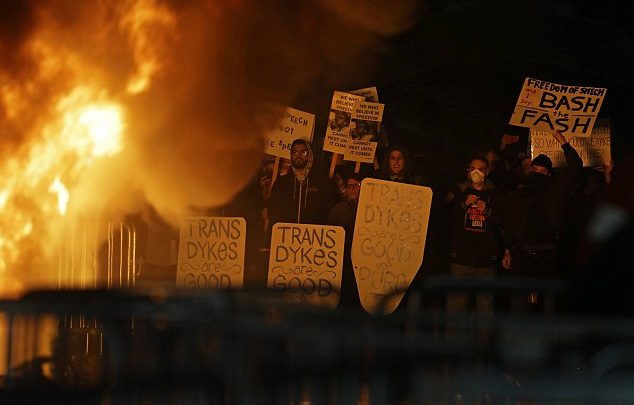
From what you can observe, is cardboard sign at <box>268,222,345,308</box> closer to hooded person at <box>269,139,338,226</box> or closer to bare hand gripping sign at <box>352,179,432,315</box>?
hooded person at <box>269,139,338,226</box>

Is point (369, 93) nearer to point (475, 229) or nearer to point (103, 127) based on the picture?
point (475, 229)

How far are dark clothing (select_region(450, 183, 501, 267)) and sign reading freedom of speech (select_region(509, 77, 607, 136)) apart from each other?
84cm

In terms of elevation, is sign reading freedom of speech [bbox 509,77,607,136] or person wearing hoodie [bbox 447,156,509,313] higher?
sign reading freedom of speech [bbox 509,77,607,136]

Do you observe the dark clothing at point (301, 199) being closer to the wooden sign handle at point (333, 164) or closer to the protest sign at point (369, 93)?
the wooden sign handle at point (333, 164)

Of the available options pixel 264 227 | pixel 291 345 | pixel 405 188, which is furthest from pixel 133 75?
pixel 291 345

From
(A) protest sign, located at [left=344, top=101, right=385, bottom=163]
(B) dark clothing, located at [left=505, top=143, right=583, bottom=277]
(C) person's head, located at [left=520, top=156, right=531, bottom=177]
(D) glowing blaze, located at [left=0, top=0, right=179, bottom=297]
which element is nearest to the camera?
(D) glowing blaze, located at [left=0, top=0, right=179, bottom=297]

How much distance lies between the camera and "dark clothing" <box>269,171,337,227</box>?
11.0m

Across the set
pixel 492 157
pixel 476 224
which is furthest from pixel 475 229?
pixel 492 157

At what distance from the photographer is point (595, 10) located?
10.8 meters

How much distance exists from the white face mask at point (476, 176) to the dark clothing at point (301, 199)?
55.6 inches

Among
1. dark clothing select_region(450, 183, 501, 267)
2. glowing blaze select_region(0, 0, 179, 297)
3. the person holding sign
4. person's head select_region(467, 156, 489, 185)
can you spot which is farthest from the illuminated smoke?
dark clothing select_region(450, 183, 501, 267)

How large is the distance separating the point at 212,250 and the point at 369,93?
227 cm

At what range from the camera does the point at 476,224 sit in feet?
34.7

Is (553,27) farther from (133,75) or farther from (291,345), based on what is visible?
(291,345)
